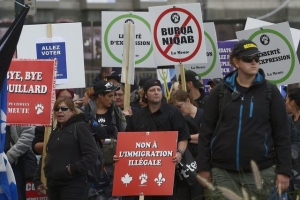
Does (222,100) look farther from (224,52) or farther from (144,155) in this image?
(224,52)

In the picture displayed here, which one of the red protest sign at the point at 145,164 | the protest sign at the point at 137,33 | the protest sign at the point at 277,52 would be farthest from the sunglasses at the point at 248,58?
the protest sign at the point at 137,33

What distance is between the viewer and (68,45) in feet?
42.9

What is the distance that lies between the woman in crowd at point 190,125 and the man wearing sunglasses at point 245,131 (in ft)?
9.46

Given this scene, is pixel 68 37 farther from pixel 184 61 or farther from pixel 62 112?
pixel 62 112

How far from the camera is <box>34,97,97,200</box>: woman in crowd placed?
1062cm

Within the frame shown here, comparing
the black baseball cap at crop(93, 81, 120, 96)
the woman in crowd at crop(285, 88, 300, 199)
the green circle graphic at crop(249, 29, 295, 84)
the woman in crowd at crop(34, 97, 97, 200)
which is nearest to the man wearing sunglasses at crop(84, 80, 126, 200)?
the black baseball cap at crop(93, 81, 120, 96)

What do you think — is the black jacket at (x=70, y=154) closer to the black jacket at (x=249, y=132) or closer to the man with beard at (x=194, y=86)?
the black jacket at (x=249, y=132)

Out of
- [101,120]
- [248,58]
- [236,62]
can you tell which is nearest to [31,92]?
[101,120]

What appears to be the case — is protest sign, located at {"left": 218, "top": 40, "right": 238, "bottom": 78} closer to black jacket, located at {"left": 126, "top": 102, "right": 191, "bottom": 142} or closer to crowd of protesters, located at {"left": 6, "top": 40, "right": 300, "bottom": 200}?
crowd of protesters, located at {"left": 6, "top": 40, "right": 300, "bottom": 200}

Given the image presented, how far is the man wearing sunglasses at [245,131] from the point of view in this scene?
8.16m

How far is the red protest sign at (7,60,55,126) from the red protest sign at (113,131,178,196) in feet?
3.13

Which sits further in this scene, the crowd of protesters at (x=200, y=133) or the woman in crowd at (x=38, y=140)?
the woman in crowd at (x=38, y=140)

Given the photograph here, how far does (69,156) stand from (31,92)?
1.30 m

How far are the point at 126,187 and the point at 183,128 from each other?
841mm
